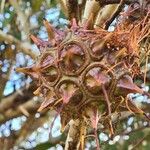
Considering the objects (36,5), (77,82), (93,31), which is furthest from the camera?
(36,5)

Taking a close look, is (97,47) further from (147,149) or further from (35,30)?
(35,30)

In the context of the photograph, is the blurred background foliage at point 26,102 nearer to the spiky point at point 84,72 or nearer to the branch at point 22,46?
the branch at point 22,46

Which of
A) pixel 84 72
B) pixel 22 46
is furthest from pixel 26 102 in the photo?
pixel 84 72

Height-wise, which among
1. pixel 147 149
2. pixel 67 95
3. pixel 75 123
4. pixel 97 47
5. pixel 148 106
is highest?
pixel 97 47

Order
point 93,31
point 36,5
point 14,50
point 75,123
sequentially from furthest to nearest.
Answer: point 14,50 < point 36,5 < point 75,123 < point 93,31

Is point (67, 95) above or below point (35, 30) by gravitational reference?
above

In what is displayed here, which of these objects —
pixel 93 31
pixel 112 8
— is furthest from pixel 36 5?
pixel 93 31
